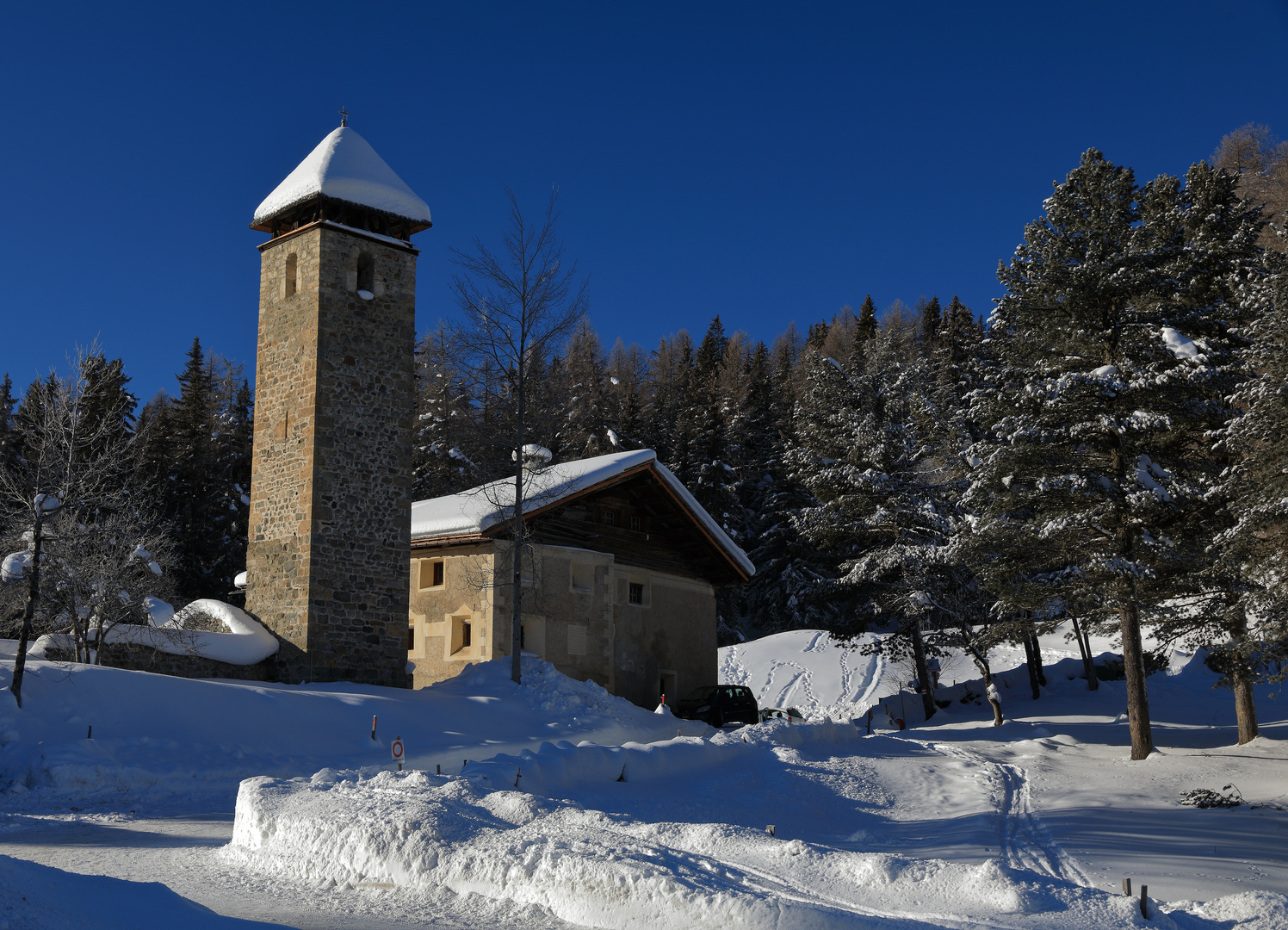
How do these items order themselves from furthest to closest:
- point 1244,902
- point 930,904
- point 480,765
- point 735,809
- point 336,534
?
point 336,534 < point 735,809 < point 480,765 < point 930,904 < point 1244,902

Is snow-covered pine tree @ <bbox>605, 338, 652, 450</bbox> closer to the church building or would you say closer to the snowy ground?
the church building

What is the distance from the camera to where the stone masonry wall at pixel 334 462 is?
2002cm

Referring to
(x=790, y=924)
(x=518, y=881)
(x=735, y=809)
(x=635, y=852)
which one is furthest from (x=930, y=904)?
(x=735, y=809)

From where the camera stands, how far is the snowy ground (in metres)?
6.91

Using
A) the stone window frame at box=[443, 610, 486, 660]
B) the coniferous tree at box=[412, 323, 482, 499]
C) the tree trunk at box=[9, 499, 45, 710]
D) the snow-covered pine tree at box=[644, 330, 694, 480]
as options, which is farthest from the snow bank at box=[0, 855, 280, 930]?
the snow-covered pine tree at box=[644, 330, 694, 480]

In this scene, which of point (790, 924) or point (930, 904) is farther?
point (930, 904)

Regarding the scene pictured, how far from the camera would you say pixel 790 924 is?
6086 mm

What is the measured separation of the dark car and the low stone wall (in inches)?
434

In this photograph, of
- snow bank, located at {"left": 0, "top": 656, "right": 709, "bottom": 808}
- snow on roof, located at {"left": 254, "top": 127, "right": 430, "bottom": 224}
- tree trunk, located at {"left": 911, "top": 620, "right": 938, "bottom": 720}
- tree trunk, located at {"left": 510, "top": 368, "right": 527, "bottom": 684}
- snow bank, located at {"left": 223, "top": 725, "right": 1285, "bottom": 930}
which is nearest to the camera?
snow bank, located at {"left": 223, "top": 725, "right": 1285, "bottom": 930}

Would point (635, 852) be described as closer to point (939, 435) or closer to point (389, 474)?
point (389, 474)

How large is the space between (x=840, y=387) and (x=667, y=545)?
1099 cm

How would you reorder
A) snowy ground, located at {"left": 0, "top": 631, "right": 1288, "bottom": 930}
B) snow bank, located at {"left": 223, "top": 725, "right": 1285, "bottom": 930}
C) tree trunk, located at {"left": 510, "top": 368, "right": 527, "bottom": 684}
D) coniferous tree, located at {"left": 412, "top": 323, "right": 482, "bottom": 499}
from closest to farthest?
snow bank, located at {"left": 223, "top": 725, "right": 1285, "bottom": 930}
snowy ground, located at {"left": 0, "top": 631, "right": 1288, "bottom": 930}
tree trunk, located at {"left": 510, "top": 368, "right": 527, "bottom": 684}
coniferous tree, located at {"left": 412, "top": 323, "right": 482, "bottom": 499}

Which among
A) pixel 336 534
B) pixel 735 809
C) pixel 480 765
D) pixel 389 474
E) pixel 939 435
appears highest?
pixel 939 435

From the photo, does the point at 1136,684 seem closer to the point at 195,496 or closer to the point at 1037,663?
the point at 1037,663
